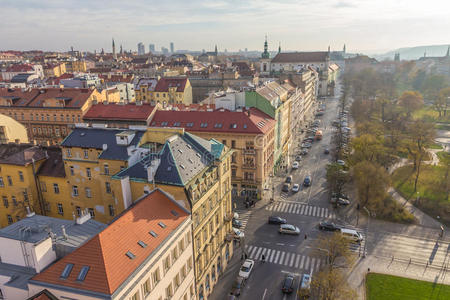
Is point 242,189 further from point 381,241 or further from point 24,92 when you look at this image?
point 24,92

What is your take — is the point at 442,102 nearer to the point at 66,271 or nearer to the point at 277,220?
the point at 277,220

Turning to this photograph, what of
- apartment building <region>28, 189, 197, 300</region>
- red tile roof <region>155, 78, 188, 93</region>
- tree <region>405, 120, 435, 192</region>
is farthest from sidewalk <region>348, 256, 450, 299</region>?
red tile roof <region>155, 78, 188, 93</region>

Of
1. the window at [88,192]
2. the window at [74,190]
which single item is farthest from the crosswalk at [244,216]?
the window at [74,190]

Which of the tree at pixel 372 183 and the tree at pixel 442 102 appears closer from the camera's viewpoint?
the tree at pixel 372 183

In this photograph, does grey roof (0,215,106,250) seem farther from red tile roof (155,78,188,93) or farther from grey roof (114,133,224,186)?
red tile roof (155,78,188,93)

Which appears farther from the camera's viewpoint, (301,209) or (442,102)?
(442,102)

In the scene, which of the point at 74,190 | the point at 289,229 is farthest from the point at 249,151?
the point at 74,190

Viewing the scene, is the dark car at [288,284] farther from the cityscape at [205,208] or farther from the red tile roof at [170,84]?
the red tile roof at [170,84]
